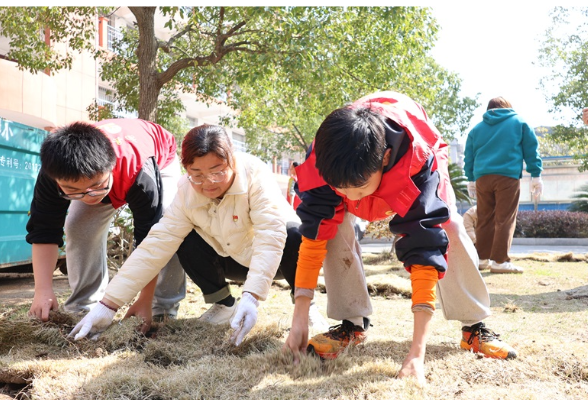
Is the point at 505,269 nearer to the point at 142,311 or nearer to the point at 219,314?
the point at 219,314

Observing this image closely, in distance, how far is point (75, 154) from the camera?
2246mm

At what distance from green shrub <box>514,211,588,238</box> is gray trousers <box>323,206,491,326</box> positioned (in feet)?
41.1

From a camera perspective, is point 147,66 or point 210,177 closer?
point 210,177

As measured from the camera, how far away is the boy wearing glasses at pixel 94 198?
2.29 m

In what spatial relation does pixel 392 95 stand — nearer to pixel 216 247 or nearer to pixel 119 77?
pixel 216 247

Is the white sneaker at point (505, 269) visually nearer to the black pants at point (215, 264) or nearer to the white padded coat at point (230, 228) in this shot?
the black pants at point (215, 264)

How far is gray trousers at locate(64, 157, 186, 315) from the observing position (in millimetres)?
3033

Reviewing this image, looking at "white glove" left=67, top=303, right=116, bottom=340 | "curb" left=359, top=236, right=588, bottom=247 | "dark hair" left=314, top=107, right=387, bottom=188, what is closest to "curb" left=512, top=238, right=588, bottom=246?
"curb" left=359, top=236, right=588, bottom=247

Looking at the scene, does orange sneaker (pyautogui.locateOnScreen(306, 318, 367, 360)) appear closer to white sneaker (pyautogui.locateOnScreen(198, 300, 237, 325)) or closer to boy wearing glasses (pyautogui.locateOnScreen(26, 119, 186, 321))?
white sneaker (pyautogui.locateOnScreen(198, 300, 237, 325))

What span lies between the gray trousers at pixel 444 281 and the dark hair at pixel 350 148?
701 mm

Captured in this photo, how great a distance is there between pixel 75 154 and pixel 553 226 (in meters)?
13.7

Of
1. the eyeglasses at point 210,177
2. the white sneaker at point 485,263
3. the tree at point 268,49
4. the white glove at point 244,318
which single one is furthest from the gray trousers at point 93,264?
the white sneaker at point 485,263

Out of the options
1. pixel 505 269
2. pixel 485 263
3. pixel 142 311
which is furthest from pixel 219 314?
pixel 485 263

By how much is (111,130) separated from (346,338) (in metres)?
1.56
